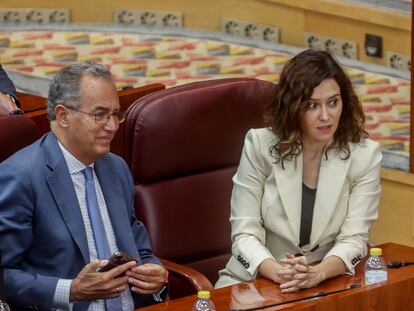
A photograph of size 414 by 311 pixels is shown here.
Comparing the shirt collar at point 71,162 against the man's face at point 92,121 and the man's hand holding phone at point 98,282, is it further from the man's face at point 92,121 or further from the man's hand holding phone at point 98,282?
the man's hand holding phone at point 98,282

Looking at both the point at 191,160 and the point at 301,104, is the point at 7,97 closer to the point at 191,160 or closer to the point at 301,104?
the point at 191,160

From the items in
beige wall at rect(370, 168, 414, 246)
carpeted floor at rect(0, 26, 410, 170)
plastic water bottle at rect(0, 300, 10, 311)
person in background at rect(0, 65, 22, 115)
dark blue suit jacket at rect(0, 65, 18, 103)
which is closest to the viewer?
plastic water bottle at rect(0, 300, 10, 311)

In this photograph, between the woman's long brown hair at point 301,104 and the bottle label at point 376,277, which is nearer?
the bottle label at point 376,277

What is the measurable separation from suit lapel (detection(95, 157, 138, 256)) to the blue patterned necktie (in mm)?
36

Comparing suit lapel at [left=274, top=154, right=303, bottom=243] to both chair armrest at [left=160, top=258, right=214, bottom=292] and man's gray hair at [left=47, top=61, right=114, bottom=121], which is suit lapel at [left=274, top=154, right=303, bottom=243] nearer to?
chair armrest at [left=160, top=258, right=214, bottom=292]

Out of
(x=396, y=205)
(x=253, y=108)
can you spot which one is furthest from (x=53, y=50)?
(x=253, y=108)

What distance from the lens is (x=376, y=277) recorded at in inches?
112

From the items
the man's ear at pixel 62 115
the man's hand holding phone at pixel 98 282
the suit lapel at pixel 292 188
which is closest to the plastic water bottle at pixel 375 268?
the suit lapel at pixel 292 188

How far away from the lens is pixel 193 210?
337cm

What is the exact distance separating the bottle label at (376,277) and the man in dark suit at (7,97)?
122 centimetres

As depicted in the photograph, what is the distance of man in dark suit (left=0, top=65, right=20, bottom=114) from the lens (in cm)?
365

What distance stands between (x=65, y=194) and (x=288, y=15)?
3.19 m

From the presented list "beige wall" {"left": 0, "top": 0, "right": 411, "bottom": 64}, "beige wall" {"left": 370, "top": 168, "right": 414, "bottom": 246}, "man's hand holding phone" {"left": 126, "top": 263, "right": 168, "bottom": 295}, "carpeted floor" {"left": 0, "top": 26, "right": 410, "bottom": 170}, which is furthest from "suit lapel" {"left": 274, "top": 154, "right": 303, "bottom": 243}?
"beige wall" {"left": 0, "top": 0, "right": 411, "bottom": 64}

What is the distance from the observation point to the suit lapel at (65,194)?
110 inches
